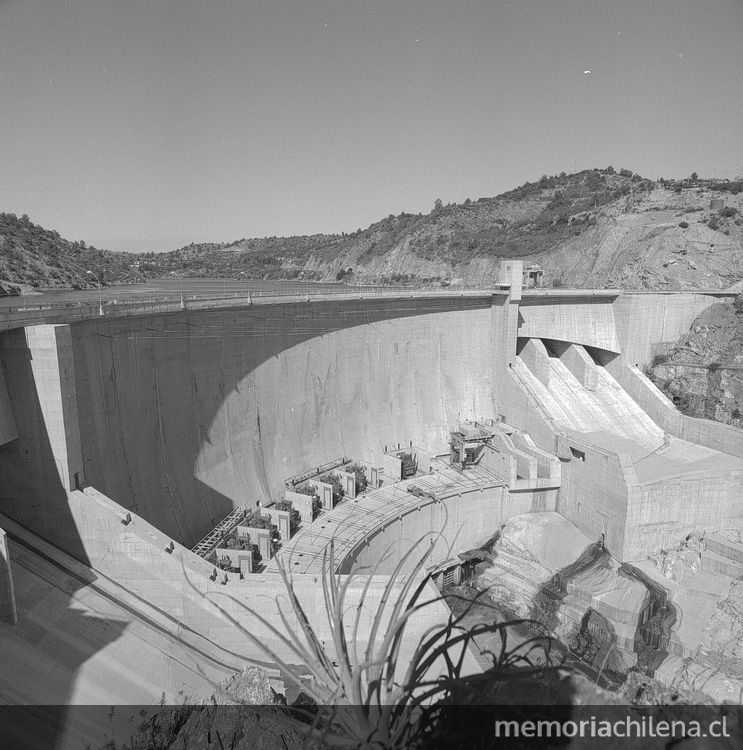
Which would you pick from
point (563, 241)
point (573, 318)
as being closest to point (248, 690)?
point (573, 318)

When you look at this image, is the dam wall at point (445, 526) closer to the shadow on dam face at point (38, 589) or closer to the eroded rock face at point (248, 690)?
the shadow on dam face at point (38, 589)

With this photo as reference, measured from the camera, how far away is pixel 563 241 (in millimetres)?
39969

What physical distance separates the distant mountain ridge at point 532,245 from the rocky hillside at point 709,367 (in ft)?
12.8

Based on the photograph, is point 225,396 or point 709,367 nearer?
point 225,396

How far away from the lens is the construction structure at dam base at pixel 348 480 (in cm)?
1039

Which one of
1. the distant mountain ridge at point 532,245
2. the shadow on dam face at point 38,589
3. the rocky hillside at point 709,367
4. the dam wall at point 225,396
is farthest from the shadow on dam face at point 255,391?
the rocky hillside at point 709,367

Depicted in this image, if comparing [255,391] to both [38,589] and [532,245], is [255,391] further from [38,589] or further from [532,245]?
[532,245]

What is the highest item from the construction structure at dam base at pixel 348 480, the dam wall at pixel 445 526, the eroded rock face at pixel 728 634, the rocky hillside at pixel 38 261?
the rocky hillside at pixel 38 261

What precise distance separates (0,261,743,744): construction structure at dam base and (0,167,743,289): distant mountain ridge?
5793 mm

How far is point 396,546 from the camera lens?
643 inches

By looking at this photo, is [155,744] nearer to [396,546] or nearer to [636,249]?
[396,546]

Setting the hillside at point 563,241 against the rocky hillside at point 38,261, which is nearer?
the rocky hillside at point 38,261

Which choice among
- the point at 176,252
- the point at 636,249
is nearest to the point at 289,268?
the point at 176,252

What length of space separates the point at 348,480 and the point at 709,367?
16968 millimetres
